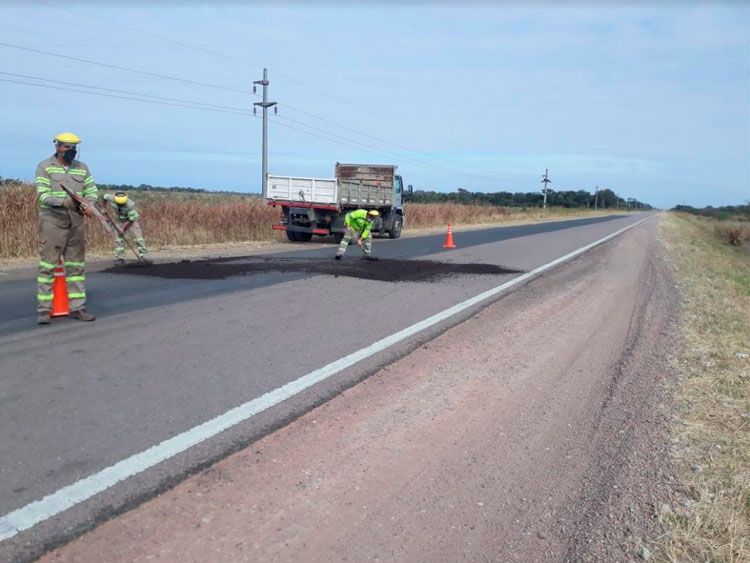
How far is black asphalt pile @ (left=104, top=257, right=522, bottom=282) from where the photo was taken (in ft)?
40.8

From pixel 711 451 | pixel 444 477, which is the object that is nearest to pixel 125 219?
pixel 444 477

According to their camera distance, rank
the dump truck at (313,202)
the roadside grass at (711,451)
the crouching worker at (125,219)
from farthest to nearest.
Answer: the dump truck at (313,202) → the crouching worker at (125,219) → the roadside grass at (711,451)

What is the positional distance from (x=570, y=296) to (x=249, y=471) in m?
8.61

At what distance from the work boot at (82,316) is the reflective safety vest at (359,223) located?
338 inches

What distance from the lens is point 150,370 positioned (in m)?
5.80

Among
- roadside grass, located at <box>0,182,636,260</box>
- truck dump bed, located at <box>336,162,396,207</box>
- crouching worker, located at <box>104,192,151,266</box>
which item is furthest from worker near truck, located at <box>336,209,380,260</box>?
truck dump bed, located at <box>336,162,396,207</box>

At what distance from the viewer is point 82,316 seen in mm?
7699

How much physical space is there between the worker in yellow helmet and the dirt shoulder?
3.95m

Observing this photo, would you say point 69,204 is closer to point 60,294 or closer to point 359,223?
point 60,294

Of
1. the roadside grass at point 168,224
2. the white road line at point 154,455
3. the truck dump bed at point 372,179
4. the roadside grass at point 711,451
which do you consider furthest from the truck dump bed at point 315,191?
the white road line at point 154,455

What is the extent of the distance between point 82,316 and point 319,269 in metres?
6.16

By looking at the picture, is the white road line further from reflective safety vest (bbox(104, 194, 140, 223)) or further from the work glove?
reflective safety vest (bbox(104, 194, 140, 223))

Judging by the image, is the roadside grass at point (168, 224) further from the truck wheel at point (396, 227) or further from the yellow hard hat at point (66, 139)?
the yellow hard hat at point (66, 139)

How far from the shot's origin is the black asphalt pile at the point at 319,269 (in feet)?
40.8
